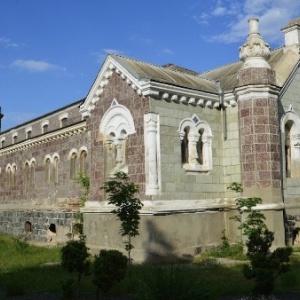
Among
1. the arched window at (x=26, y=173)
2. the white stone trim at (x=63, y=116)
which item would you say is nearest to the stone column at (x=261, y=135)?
the white stone trim at (x=63, y=116)

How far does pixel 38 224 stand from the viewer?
21.1 m

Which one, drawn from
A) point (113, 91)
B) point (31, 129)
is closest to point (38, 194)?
point (31, 129)

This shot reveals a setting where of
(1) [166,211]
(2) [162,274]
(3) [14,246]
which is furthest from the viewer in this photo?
(3) [14,246]

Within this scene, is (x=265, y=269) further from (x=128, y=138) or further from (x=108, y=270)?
(x=128, y=138)

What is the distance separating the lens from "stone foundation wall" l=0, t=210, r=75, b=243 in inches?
752

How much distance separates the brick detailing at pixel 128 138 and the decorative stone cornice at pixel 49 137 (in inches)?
99.1

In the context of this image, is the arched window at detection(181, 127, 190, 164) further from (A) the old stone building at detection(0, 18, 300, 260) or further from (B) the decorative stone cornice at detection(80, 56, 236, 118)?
(B) the decorative stone cornice at detection(80, 56, 236, 118)

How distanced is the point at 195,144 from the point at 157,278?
8.57 meters

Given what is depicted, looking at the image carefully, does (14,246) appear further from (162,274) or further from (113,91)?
(162,274)

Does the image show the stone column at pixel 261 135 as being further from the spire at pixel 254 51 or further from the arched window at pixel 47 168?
the arched window at pixel 47 168

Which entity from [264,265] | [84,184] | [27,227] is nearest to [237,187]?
[84,184]

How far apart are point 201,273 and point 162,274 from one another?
397 centimetres

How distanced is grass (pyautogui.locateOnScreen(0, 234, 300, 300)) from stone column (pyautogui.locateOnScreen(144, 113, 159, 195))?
241cm

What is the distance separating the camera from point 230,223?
1510cm
